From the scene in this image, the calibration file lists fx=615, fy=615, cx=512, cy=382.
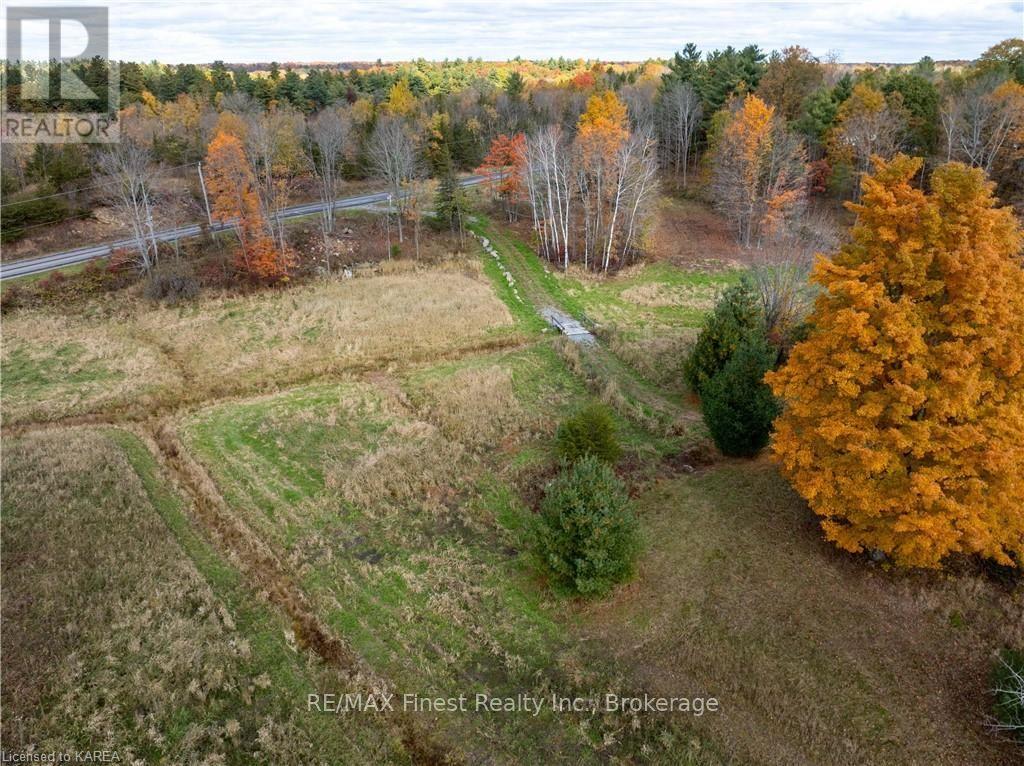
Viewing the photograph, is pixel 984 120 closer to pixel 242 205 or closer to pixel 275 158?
pixel 242 205

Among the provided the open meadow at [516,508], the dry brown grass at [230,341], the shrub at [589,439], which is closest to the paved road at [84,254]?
the open meadow at [516,508]

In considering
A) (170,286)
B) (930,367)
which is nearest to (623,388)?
(930,367)

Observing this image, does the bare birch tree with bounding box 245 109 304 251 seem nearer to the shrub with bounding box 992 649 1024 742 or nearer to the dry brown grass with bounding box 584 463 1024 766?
the dry brown grass with bounding box 584 463 1024 766

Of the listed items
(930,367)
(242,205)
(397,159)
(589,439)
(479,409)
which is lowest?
(589,439)

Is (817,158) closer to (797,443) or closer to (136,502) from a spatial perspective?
(797,443)

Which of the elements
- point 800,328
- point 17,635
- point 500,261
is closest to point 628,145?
point 500,261

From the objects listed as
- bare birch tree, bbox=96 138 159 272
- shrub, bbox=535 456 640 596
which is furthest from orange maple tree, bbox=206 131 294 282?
shrub, bbox=535 456 640 596
